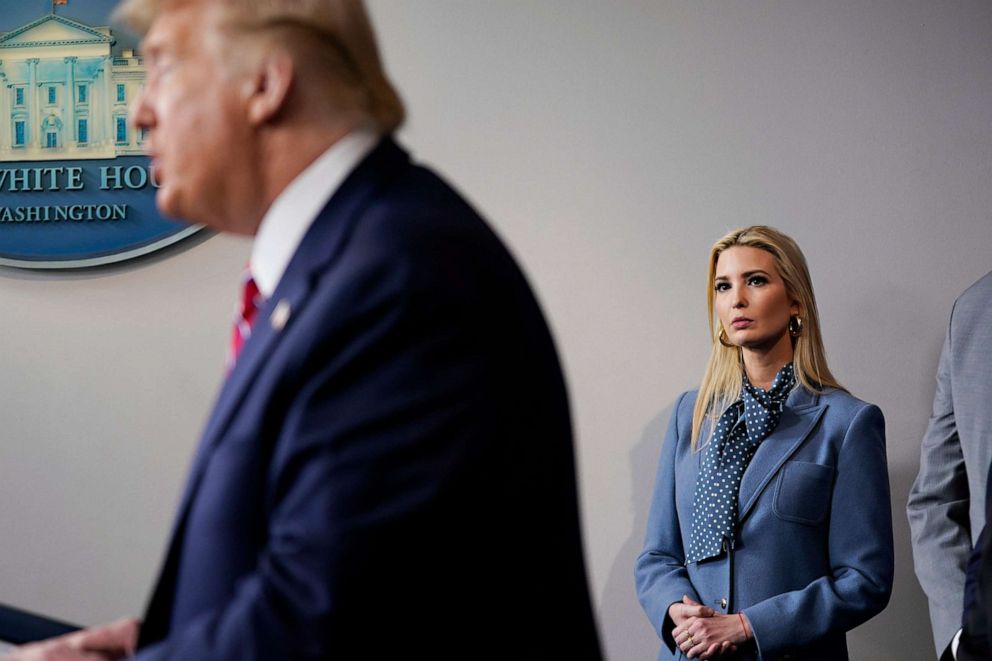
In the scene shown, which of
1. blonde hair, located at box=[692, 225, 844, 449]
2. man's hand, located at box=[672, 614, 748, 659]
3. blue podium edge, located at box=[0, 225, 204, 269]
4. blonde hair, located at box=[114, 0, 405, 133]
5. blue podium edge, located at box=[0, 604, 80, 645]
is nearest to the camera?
blonde hair, located at box=[114, 0, 405, 133]

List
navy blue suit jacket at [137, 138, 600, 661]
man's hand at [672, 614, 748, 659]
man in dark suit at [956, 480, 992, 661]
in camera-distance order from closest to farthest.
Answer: navy blue suit jacket at [137, 138, 600, 661] → man in dark suit at [956, 480, 992, 661] → man's hand at [672, 614, 748, 659]

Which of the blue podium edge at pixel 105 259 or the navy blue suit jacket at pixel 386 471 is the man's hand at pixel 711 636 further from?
the blue podium edge at pixel 105 259

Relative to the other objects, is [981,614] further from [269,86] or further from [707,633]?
[707,633]

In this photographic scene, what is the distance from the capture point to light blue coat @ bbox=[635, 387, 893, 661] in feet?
7.84

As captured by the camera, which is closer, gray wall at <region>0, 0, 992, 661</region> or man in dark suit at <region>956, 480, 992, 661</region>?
man in dark suit at <region>956, 480, 992, 661</region>

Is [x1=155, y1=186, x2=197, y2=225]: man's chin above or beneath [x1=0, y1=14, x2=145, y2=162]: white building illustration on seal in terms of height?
beneath

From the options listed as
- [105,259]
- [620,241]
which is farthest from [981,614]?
[105,259]

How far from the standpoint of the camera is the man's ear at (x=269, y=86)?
3.30ft

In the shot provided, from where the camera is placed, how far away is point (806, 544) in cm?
247

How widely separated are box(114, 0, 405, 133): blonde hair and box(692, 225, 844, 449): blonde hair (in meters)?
1.80

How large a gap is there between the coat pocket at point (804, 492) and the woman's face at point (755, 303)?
0.33m

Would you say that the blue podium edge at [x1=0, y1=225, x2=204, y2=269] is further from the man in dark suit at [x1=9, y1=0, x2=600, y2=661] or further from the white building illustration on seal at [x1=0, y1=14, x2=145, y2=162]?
the man in dark suit at [x1=9, y1=0, x2=600, y2=661]

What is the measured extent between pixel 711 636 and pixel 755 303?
0.78 meters

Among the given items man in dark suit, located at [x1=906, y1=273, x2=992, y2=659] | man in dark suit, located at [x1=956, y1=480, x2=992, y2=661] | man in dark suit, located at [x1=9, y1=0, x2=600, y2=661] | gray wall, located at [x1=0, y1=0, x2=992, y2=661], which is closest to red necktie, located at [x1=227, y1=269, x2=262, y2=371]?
man in dark suit, located at [x1=9, y1=0, x2=600, y2=661]
